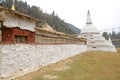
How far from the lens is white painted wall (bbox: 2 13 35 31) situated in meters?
9.51

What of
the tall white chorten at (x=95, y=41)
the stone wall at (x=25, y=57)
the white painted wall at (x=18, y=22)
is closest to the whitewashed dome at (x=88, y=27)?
the tall white chorten at (x=95, y=41)

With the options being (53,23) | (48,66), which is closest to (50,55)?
(48,66)

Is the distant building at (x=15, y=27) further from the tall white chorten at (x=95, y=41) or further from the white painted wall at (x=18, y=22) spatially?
Result: the tall white chorten at (x=95, y=41)

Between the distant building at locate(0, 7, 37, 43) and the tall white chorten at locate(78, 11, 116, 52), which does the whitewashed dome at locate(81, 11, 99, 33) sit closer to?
the tall white chorten at locate(78, 11, 116, 52)

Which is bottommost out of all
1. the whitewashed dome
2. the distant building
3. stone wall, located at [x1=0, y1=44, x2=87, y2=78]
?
stone wall, located at [x1=0, y1=44, x2=87, y2=78]

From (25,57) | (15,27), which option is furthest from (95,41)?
(15,27)

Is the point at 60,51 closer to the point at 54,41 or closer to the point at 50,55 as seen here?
the point at 54,41

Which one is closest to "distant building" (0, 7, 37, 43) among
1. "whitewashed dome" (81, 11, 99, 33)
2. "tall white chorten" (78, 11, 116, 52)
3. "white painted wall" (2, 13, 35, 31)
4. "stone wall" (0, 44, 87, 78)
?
"white painted wall" (2, 13, 35, 31)

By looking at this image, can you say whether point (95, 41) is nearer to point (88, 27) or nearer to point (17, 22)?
point (88, 27)

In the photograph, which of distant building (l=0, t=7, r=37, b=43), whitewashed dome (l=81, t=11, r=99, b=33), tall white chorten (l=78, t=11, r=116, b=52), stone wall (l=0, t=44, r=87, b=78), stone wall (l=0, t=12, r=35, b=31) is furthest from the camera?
whitewashed dome (l=81, t=11, r=99, b=33)

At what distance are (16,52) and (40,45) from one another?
2901 mm

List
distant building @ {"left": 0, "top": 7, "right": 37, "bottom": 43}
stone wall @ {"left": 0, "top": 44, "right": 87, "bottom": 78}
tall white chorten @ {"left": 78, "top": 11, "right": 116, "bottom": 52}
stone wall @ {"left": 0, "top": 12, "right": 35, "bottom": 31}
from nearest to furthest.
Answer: stone wall @ {"left": 0, "top": 44, "right": 87, "bottom": 78} < distant building @ {"left": 0, "top": 7, "right": 37, "bottom": 43} < stone wall @ {"left": 0, "top": 12, "right": 35, "bottom": 31} < tall white chorten @ {"left": 78, "top": 11, "right": 116, "bottom": 52}

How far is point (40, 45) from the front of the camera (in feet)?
40.8

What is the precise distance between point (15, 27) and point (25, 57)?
5.34 ft
